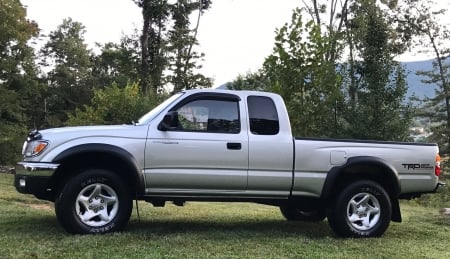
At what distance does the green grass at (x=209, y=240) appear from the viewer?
564 centimetres

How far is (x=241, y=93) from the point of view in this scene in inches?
276

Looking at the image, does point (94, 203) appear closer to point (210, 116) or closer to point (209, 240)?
point (209, 240)

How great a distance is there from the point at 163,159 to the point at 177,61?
33.0 m

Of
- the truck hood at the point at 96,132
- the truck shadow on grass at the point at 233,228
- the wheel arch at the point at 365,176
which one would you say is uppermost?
the truck hood at the point at 96,132

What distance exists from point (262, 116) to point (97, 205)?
2.31 meters

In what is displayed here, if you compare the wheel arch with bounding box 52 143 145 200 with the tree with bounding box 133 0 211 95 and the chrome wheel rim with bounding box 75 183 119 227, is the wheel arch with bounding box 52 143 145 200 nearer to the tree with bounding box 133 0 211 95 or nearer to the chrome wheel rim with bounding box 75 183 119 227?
the chrome wheel rim with bounding box 75 183 119 227

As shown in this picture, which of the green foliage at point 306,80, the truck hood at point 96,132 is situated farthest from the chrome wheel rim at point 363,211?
the green foliage at point 306,80

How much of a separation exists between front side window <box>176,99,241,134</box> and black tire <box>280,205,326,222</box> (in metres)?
1.98

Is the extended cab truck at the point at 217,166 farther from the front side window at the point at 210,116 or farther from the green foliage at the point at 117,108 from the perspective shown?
the green foliage at the point at 117,108

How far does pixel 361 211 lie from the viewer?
7.10 m

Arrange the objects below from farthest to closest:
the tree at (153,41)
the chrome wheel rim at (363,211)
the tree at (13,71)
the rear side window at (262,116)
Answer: the tree at (153,41) < the tree at (13,71) < the chrome wheel rim at (363,211) < the rear side window at (262,116)

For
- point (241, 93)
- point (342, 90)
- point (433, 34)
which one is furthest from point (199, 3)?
point (241, 93)

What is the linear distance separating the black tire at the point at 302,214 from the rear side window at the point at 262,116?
169cm

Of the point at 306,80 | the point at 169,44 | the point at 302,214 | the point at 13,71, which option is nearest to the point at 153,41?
the point at 169,44
